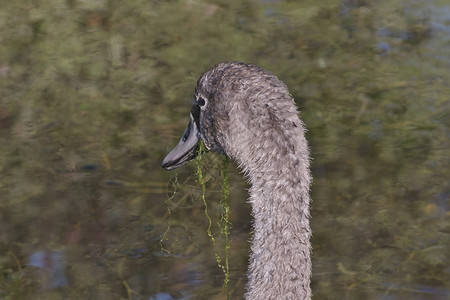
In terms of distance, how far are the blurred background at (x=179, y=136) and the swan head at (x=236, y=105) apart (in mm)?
1732

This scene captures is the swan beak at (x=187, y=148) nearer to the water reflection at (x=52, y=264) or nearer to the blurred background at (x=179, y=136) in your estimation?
the blurred background at (x=179, y=136)

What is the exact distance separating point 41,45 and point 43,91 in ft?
3.92

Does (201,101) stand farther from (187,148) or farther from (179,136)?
(179,136)

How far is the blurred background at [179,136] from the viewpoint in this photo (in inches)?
261

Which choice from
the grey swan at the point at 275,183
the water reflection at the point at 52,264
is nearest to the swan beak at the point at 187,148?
the grey swan at the point at 275,183

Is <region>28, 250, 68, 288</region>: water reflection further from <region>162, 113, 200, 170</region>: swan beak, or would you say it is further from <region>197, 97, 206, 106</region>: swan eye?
<region>197, 97, 206, 106</region>: swan eye

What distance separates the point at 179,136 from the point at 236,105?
3870 mm

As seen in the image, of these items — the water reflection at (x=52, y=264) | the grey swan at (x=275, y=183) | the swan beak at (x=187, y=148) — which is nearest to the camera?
the grey swan at (x=275, y=183)

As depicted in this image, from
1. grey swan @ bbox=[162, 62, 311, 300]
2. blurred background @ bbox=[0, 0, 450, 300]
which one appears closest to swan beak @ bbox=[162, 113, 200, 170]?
grey swan @ bbox=[162, 62, 311, 300]

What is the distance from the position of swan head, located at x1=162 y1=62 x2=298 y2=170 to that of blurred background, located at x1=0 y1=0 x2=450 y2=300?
173cm

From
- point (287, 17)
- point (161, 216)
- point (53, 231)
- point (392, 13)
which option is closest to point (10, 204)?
point (53, 231)

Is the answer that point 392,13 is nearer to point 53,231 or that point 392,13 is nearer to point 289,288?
point 53,231

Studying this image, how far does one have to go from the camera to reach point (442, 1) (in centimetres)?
1122

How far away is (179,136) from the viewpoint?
8336mm
